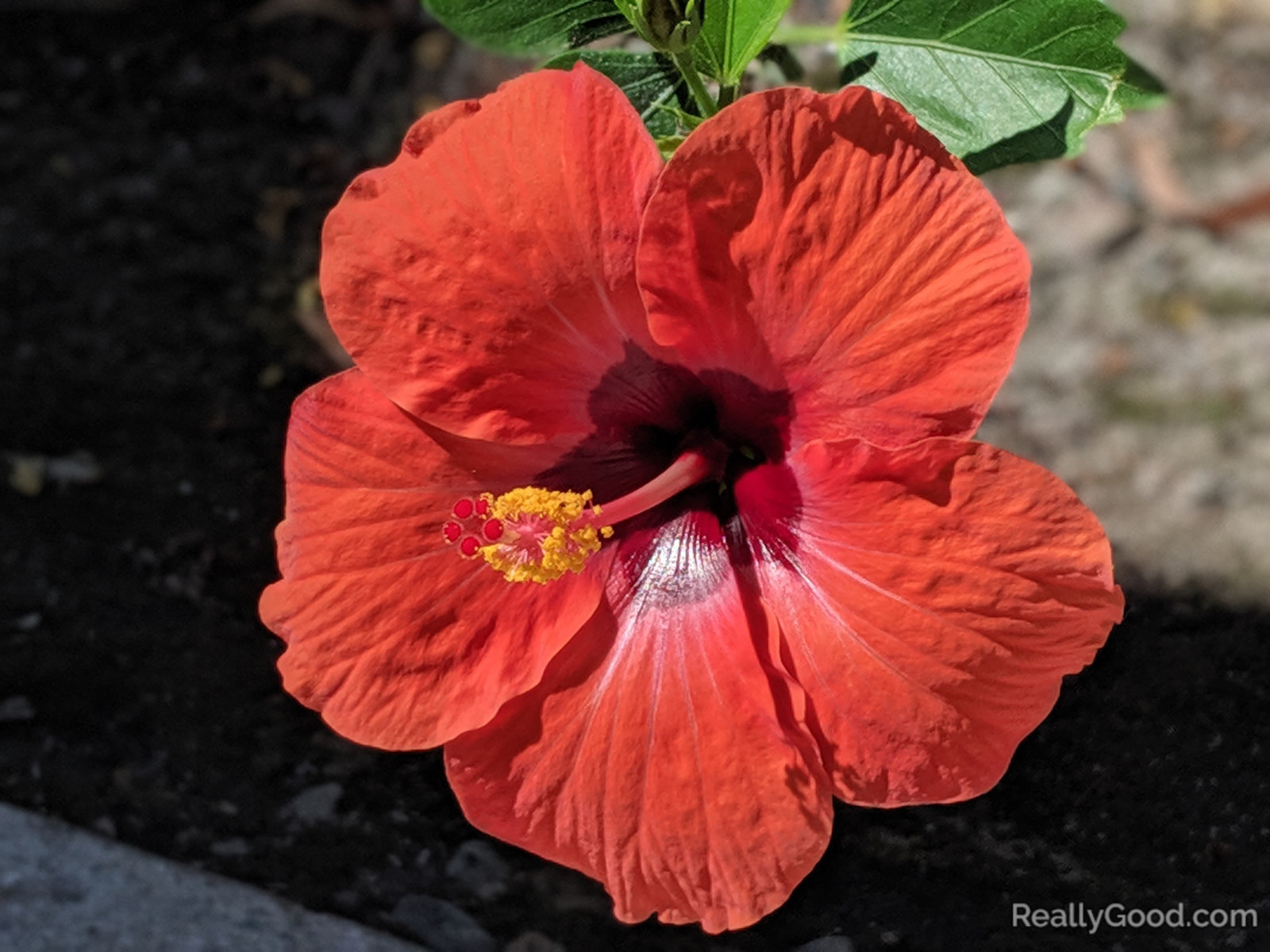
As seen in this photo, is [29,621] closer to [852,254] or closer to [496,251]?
[496,251]

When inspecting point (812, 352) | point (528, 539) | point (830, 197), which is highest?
point (830, 197)

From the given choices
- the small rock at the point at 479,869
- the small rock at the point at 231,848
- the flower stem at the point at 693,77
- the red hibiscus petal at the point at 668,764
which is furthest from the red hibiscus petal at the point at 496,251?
the small rock at the point at 231,848

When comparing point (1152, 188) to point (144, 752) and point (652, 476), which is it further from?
point (144, 752)

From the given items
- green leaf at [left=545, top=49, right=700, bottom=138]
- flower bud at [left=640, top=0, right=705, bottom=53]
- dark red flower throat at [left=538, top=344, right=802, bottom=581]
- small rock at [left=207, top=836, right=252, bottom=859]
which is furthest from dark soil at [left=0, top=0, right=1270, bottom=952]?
flower bud at [left=640, top=0, right=705, bottom=53]

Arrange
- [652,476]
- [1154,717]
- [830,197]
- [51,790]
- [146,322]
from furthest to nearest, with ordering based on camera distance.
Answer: [146,322] → [51,790] → [1154,717] → [652,476] → [830,197]

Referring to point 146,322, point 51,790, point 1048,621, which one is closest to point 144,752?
point 51,790

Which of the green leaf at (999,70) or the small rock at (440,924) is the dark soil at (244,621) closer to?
the small rock at (440,924)
